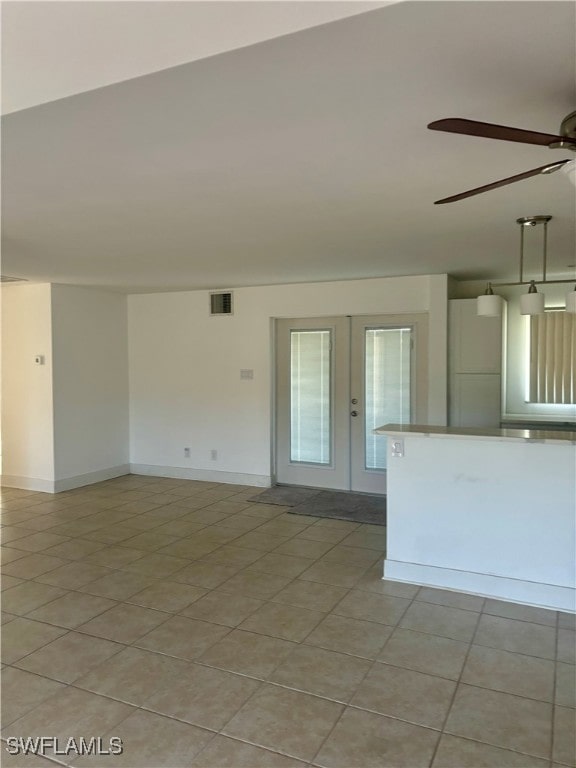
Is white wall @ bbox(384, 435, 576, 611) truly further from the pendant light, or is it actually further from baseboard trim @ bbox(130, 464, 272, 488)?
baseboard trim @ bbox(130, 464, 272, 488)

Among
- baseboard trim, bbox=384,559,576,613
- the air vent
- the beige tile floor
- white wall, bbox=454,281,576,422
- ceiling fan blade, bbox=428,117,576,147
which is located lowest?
the beige tile floor

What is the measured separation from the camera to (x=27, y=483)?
6469 mm

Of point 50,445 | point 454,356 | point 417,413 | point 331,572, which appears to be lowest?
point 331,572

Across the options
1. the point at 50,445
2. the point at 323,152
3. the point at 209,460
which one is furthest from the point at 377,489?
the point at 323,152

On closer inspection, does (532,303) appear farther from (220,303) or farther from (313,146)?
(220,303)

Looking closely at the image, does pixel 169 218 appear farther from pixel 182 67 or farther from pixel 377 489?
pixel 377 489

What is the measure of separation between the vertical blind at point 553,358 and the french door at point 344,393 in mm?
1221

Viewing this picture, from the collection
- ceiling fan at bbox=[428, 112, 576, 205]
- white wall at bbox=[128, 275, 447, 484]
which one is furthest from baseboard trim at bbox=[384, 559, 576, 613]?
ceiling fan at bbox=[428, 112, 576, 205]

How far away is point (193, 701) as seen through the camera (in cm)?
243

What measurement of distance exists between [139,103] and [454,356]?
4.49 meters

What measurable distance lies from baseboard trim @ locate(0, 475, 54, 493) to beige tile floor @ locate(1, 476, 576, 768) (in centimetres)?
188

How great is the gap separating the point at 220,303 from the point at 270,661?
15.6 feet

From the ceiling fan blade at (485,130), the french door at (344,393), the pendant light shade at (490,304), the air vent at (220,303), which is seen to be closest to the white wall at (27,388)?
the air vent at (220,303)

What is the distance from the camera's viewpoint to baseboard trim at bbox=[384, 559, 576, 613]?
3.32 metres
